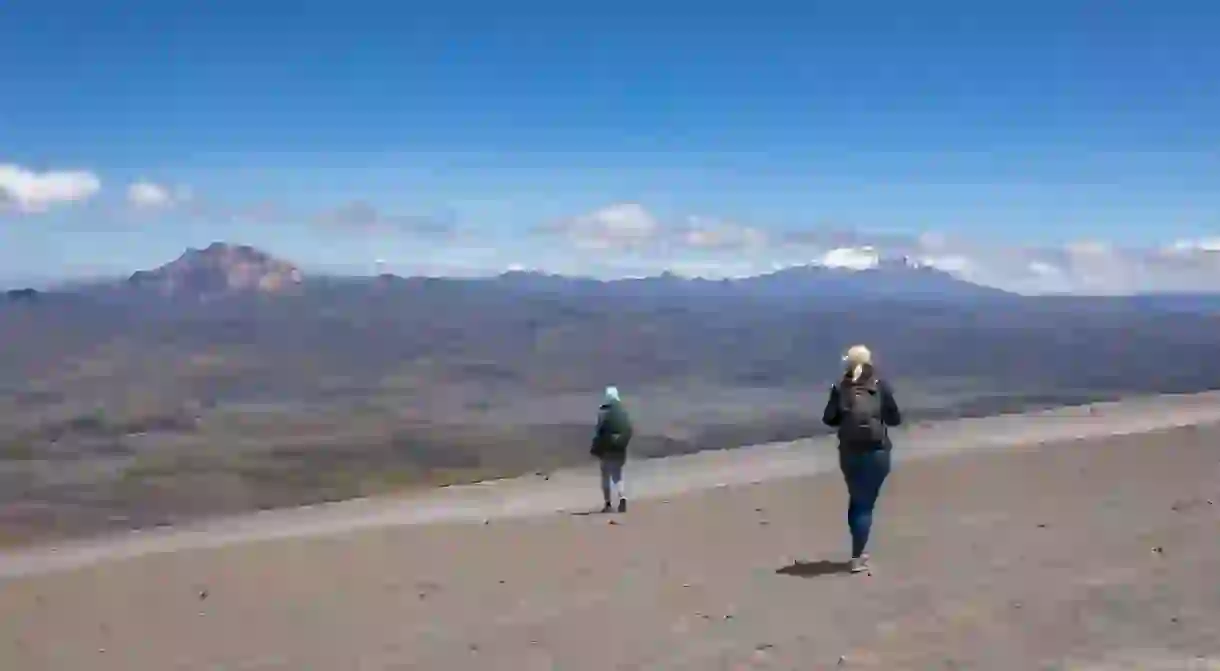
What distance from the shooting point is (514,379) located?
442 ft

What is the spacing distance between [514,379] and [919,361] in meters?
54.2

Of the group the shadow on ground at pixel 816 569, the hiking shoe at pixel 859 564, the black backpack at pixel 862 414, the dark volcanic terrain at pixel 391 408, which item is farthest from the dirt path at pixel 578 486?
the dark volcanic terrain at pixel 391 408

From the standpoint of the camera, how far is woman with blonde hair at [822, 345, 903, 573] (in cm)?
1037

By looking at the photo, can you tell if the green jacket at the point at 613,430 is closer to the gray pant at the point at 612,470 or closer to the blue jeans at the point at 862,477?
the gray pant at the point at 612,470

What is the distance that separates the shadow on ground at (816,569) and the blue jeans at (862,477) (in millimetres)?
708

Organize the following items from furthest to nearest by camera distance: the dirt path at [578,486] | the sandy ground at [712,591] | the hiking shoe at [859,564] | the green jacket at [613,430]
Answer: the dirt path at [578,486] < the green jacket at [613,430] < the hiking shoe at [859,564] < the sandy ground at [712,591]

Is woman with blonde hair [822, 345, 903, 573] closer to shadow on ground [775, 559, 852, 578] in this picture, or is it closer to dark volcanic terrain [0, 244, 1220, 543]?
shadow on ground [775, 559, 852, 578]

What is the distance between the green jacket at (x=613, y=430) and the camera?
732 inches

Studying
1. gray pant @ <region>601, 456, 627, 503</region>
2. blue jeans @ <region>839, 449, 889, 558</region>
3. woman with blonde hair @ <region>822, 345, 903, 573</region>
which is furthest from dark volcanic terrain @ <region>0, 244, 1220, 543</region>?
woman with blonde hair @ <region>822, 345, 903, 573</region>

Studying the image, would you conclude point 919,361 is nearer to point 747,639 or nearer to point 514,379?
point 514,379

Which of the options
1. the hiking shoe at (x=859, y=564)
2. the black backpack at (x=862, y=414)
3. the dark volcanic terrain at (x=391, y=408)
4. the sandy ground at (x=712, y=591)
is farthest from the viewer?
the dark volcanic terrain at (x=391, y=408)

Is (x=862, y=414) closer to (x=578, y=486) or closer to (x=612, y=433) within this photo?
(x=612, y=433)

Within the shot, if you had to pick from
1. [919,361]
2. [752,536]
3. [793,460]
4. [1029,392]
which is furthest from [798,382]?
[752,536]

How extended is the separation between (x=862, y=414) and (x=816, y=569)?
7.47ft
